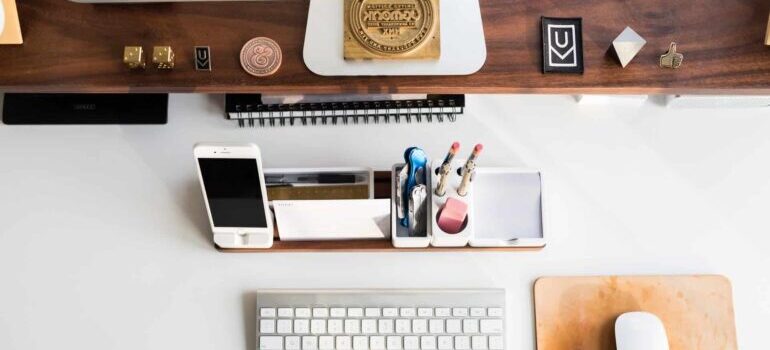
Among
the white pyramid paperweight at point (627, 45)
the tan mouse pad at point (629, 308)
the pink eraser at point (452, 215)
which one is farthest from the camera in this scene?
the tan mouse pad at point (629, 308)

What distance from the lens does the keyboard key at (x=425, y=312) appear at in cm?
105

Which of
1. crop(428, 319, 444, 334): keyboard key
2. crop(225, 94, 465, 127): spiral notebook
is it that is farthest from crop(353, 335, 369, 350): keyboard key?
crop(225, 94, 465, 127): spiral notebook

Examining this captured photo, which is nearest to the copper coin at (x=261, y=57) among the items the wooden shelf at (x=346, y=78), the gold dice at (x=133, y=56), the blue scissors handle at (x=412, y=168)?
the wooden shelf at (x=346, y=78)

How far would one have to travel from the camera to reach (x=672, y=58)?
0.84 m

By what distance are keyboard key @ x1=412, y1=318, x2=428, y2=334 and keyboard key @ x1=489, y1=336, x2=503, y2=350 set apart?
10 cm

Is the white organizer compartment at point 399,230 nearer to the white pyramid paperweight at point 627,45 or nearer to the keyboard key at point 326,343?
the keyboard key at point 326,343

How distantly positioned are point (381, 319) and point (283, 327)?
150 mm

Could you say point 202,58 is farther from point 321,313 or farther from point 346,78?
point 321,313

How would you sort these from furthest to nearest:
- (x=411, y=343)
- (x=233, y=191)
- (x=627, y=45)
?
(x=411, y=343) < (x=233, y=191) < (x=627, y=45)

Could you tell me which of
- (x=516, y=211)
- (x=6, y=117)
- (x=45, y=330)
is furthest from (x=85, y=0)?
(x=516, y=211)

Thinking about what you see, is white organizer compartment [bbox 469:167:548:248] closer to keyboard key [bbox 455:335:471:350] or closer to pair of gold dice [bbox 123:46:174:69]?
keyboard key [bbox 455:335:471:350]

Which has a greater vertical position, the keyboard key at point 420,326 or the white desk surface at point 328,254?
the white desk surface at point 328,254

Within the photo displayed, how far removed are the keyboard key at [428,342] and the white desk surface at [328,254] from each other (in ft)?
0.28

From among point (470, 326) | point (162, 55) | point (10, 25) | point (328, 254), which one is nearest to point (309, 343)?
point (328, 254)
